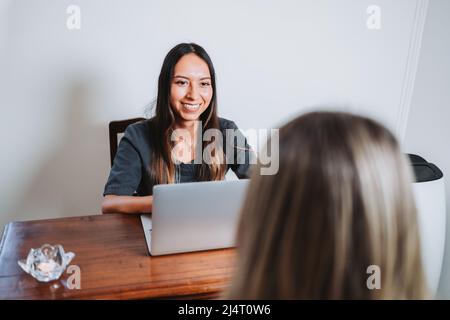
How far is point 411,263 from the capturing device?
0.56 metres

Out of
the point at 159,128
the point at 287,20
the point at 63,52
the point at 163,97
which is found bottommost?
the point at 159,128

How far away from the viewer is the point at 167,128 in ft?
5.77

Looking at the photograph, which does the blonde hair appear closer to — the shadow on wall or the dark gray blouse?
the dark gray blouse

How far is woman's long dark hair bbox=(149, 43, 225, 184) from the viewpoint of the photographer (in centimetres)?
171

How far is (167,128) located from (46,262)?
0.85 meters

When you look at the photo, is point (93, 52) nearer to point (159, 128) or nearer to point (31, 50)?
point (31, 50)

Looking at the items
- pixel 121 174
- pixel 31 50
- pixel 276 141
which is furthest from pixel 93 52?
pixel 276 141

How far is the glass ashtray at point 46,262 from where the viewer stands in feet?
3.33

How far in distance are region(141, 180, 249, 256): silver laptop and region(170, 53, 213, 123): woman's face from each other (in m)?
0.73

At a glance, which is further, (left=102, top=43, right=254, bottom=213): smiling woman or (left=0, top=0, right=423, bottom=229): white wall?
(left=0, top=0, right=423, bottom=229): white wall

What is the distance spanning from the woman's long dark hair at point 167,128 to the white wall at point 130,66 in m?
0.37

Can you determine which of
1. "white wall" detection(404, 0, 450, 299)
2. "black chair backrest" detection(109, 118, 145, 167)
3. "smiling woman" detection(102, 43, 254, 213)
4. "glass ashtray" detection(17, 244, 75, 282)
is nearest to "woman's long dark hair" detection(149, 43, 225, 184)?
"smiling woman" detection(102, 43, 254, 213)

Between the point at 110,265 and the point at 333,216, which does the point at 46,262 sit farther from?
the point at 333,216
